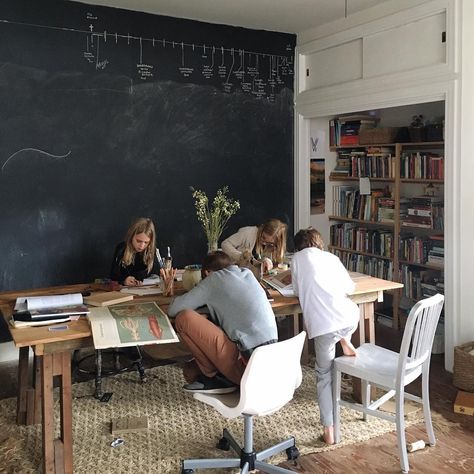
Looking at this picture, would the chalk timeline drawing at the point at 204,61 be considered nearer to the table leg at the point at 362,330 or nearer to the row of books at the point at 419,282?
the row of books at the point at 419,282

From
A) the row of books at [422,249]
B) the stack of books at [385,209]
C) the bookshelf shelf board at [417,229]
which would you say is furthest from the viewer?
the stack of books at [385,209]

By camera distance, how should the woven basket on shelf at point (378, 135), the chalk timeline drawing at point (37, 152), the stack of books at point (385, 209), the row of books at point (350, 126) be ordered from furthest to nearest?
the row of books at point (350, 126), the stack of books at point (385, 209), the woven basket on shelf at point (378, 135), the chalk timeline drawing at point (37, 152)

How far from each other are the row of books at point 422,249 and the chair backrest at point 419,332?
2.13 m

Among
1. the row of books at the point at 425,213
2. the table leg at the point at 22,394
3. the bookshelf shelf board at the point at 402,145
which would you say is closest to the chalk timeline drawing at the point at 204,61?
the bookshelf shelf board at the point at 402,145

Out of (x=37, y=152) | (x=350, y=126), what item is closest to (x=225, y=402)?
(x=37, y=152)

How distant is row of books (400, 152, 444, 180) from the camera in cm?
496

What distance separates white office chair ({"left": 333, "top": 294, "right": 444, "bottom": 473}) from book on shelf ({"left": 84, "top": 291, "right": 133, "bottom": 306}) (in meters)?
1.17

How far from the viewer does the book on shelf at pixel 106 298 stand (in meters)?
3.14

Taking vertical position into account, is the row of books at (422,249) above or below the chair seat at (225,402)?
above

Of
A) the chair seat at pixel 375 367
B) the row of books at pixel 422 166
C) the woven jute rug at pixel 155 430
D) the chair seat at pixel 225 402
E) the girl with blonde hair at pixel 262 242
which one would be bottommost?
the woven jute rug at pixel 155 430

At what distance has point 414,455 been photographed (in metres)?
3.11

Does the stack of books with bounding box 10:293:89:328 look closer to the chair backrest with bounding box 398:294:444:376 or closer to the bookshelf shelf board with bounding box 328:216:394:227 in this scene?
the chair backrest with bounding box 398:294:444:376

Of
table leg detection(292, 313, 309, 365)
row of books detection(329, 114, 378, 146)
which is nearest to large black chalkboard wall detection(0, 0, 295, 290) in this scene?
row of books detection(329, 114, 378, 146)

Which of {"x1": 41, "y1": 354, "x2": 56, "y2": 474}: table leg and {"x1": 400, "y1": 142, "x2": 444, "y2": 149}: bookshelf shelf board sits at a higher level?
{"x1": 400, "y1": 142, "x2": 444, "y2": 149}: bookshelf shelf board
